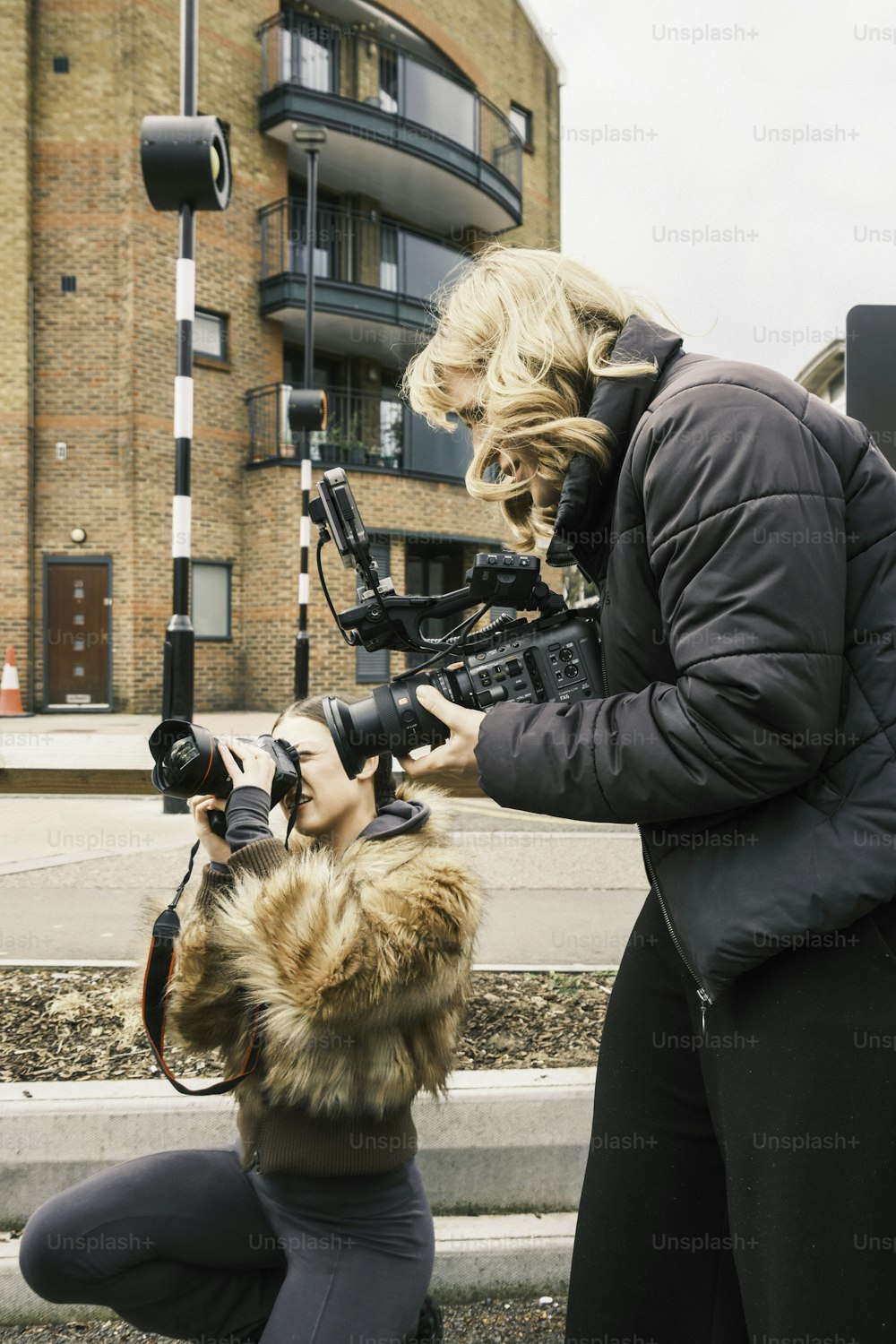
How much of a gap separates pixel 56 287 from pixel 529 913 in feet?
45.8

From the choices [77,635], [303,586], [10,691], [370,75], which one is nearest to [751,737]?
[303,586]

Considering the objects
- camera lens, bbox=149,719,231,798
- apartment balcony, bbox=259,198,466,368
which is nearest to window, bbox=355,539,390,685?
apartment balcony, bbox=259,198,466,368

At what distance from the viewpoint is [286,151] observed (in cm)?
1712

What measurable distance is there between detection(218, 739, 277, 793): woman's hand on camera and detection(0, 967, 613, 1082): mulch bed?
1085 mm

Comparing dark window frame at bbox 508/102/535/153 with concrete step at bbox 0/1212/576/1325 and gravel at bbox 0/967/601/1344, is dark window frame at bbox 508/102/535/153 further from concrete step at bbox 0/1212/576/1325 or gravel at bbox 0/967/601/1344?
concrete step at bbox 0/1212/576/1325

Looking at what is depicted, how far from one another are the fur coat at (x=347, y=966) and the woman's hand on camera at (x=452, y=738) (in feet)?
0.99

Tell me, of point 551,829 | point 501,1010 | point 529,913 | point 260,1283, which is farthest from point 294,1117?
point 551,829

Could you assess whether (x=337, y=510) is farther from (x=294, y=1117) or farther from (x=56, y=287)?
(x=56, y=287)

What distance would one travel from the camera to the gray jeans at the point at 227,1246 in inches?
67.0

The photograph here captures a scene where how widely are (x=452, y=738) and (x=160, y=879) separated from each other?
3.76 m

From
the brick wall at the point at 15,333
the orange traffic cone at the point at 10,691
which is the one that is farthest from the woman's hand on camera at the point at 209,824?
the brick wall at the point at 15,333

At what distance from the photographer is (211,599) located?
16109mm

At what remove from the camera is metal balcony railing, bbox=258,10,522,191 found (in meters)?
16.4

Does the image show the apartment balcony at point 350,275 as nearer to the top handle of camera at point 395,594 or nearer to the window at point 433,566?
the window at point 433,566
